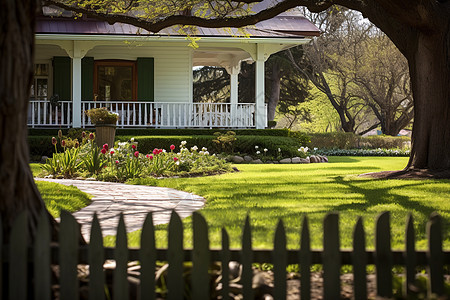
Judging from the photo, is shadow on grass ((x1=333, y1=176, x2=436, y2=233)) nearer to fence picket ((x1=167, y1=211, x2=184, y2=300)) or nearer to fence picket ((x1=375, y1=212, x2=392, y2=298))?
fence picket ((x1=375, y1=212, x2=392, y2=298))

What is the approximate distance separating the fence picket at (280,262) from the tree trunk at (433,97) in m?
8.55

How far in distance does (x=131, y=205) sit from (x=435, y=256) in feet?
16.5

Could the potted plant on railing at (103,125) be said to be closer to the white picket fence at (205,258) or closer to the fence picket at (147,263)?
the white picket fence at (205,258)

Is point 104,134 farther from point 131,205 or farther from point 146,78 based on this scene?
point 131,205


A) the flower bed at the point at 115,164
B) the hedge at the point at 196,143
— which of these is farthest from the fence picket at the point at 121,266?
the hedge at the point at 196,143

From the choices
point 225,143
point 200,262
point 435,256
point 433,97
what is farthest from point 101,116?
point 435,256

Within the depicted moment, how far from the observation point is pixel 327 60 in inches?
1299

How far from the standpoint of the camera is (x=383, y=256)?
9.84 ft

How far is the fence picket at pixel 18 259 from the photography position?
302 centimetres

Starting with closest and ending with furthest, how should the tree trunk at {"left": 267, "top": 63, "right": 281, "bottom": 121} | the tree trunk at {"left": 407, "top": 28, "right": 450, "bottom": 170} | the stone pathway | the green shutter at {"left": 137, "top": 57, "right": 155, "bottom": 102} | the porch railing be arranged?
1. the stone pathway
2. the tree trunk at {"left": 407, "top": 28, "right": 450, "bottom": 170}
3. the porch railing
4. the green shutter at {"left": 137, "top": 57, "right": 155, "bottom": 102}
5. the tree trunk at {"left": 267, "top": 63, "right": 281, "bottom": 121}

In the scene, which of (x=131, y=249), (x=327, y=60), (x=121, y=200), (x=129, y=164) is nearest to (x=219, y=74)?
(x=327, y=60)

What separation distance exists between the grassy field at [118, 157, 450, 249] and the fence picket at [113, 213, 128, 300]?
1673 mm

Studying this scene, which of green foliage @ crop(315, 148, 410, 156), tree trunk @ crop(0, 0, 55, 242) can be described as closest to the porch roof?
green foliage @ crop(315, 148, 410, 156)

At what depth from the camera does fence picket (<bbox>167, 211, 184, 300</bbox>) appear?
300 centimetres
